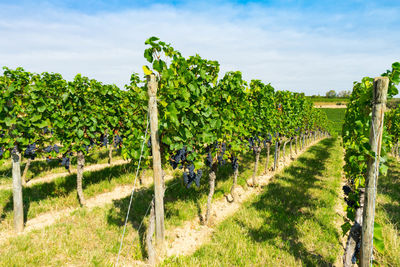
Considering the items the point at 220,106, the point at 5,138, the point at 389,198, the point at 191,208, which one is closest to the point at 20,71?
the point at 5,138

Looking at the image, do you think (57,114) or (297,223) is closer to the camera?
(297,223)

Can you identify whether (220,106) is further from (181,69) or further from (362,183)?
(362,183)

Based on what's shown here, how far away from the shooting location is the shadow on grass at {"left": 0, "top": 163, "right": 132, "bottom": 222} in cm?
677

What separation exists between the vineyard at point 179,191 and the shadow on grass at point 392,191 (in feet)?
0.33

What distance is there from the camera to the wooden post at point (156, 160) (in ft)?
11.9

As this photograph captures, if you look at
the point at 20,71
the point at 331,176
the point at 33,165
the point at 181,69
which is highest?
the point at 20,71

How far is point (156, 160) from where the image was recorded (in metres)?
3.88

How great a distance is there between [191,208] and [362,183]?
4.56 m

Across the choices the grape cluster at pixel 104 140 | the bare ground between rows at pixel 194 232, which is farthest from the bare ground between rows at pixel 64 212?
the bare ground between rows at pixel 194 232

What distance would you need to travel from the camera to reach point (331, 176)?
33.7 ft

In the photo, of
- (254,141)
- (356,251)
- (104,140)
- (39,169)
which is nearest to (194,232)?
(356,251)

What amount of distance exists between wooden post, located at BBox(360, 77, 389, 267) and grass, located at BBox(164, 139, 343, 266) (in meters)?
1.50

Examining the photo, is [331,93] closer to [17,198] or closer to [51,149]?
[51,149]

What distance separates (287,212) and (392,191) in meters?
5.32
